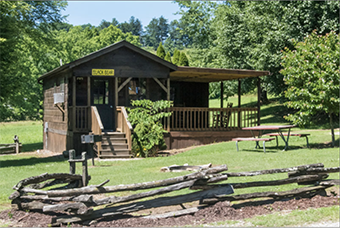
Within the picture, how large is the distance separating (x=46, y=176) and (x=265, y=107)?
3724 cm

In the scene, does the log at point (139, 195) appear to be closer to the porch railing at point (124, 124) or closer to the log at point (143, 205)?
the log at point (143, 205)

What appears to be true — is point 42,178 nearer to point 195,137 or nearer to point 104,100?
point 195,137

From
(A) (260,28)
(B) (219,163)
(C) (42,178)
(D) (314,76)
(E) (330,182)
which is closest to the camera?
(C) (42,178)

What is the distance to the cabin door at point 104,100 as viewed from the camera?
21.8m

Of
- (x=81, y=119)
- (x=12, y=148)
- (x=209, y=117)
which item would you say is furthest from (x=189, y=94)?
(x=12, y=148)

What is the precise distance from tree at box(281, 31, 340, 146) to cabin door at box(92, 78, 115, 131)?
9.24 m

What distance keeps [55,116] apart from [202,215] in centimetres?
1844

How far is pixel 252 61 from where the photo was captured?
100 ft

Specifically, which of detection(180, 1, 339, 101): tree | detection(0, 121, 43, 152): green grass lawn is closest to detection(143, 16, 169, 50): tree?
detection(0, 121, 43, 152): green grass lawn

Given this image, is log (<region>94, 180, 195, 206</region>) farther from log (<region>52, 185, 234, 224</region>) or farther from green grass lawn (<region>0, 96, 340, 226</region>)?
green grass lawn (<region>0, 96, 340, 226</region>)

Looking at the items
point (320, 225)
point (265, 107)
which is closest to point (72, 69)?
point (320, 225)

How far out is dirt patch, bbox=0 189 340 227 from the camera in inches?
295

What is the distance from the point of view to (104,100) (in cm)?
2205

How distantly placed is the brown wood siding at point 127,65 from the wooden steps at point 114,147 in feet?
10.1
